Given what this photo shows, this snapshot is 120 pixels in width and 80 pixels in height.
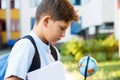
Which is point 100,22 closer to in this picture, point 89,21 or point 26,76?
point 89,21

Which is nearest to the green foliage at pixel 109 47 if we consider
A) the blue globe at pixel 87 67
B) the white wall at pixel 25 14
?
the white wall at pixel 25 14

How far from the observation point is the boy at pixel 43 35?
231 cm

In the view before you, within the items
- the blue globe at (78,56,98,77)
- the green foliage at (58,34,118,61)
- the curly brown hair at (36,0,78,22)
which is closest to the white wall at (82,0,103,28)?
the green foliage at (58,34,118,61)

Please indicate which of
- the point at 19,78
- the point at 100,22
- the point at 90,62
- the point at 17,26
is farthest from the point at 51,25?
the point at 100,22

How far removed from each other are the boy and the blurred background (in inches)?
250

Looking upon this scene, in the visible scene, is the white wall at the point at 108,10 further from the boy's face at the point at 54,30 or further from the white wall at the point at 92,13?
the boy's face at the point at 54,30

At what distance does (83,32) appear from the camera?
23.4 metres

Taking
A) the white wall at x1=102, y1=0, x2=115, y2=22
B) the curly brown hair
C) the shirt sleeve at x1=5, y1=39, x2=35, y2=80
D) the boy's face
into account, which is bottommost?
the white wall at x1=102, y1=0, x2=115, y2=22

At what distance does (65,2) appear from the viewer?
7.96ft

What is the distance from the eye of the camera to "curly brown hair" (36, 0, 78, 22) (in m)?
2.38

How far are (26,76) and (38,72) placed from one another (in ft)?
0.19

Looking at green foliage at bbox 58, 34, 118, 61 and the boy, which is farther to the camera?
green foliage at bbox 58, 34, 118, 61

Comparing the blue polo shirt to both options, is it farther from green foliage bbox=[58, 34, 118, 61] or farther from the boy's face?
green foliage bbox=[58, 34, 118, 61]

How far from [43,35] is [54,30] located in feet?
0.22
